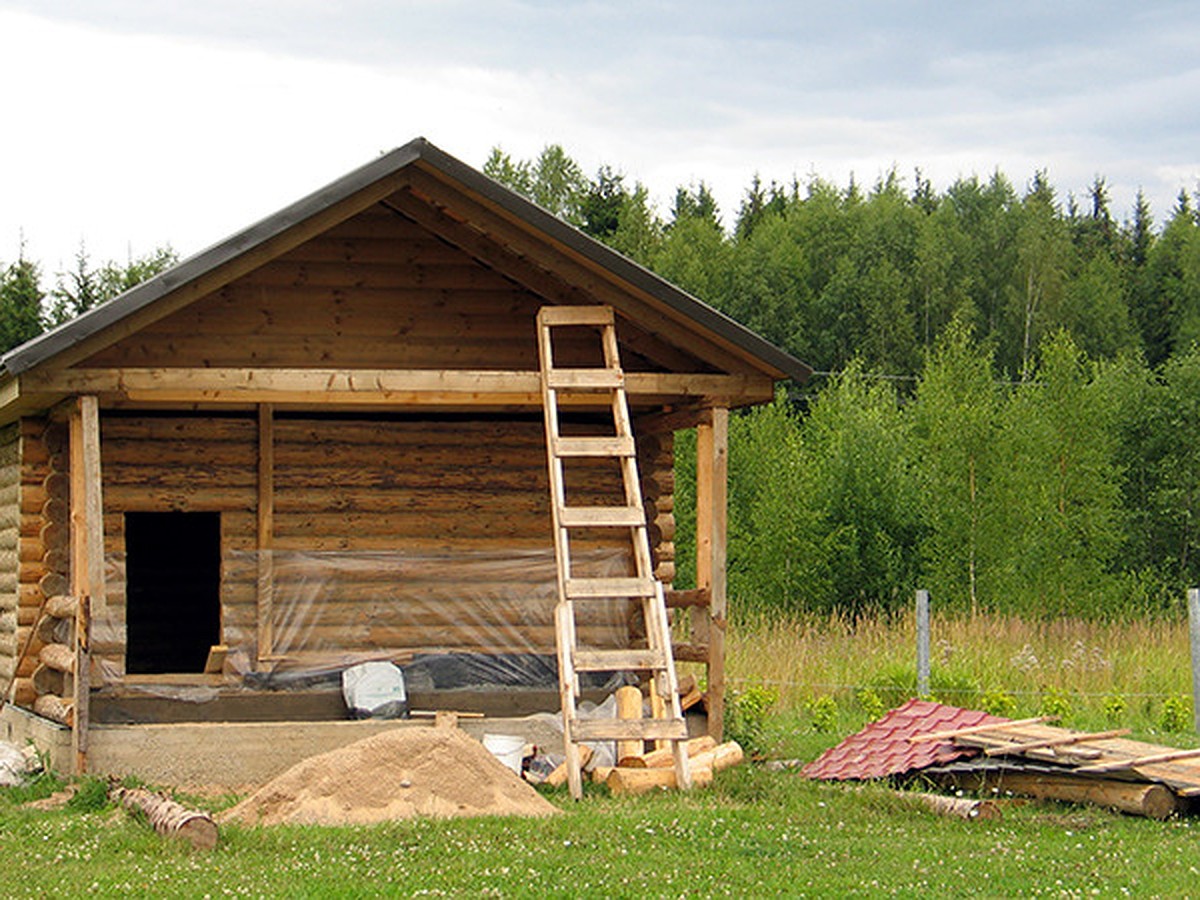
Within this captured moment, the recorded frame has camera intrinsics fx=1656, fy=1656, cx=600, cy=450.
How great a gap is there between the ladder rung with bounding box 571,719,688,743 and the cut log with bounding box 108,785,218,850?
293 cm

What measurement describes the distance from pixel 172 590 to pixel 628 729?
994 cm

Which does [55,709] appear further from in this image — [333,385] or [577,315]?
[577,315]

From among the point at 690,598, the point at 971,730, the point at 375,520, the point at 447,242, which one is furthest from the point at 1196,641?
the point at 447,242

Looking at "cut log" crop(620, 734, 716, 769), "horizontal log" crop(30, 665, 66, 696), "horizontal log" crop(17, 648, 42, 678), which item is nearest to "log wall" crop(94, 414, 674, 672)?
"horizontal log" crop(17, 648, 42, 678)

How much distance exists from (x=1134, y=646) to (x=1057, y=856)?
13319mm

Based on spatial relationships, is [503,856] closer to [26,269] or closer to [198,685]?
[198,685]

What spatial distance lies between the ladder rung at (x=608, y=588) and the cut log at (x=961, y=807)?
8.63 feet

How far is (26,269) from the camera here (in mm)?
41656

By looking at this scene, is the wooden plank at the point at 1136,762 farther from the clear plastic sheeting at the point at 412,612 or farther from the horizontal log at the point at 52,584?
the horizontal log at the point at 52,584

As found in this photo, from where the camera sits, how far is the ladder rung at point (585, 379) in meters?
13.7

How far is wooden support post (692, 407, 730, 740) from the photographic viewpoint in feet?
46.6

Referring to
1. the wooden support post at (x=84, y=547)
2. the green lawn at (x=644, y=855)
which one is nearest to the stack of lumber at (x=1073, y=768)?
the green lawn at (x=644, y=855)

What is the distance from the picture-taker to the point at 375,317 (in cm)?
1512

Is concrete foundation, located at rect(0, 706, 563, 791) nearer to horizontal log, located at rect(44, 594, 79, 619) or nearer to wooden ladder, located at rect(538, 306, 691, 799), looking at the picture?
horizontal log, located at rect(44, 594, 79, 619)
